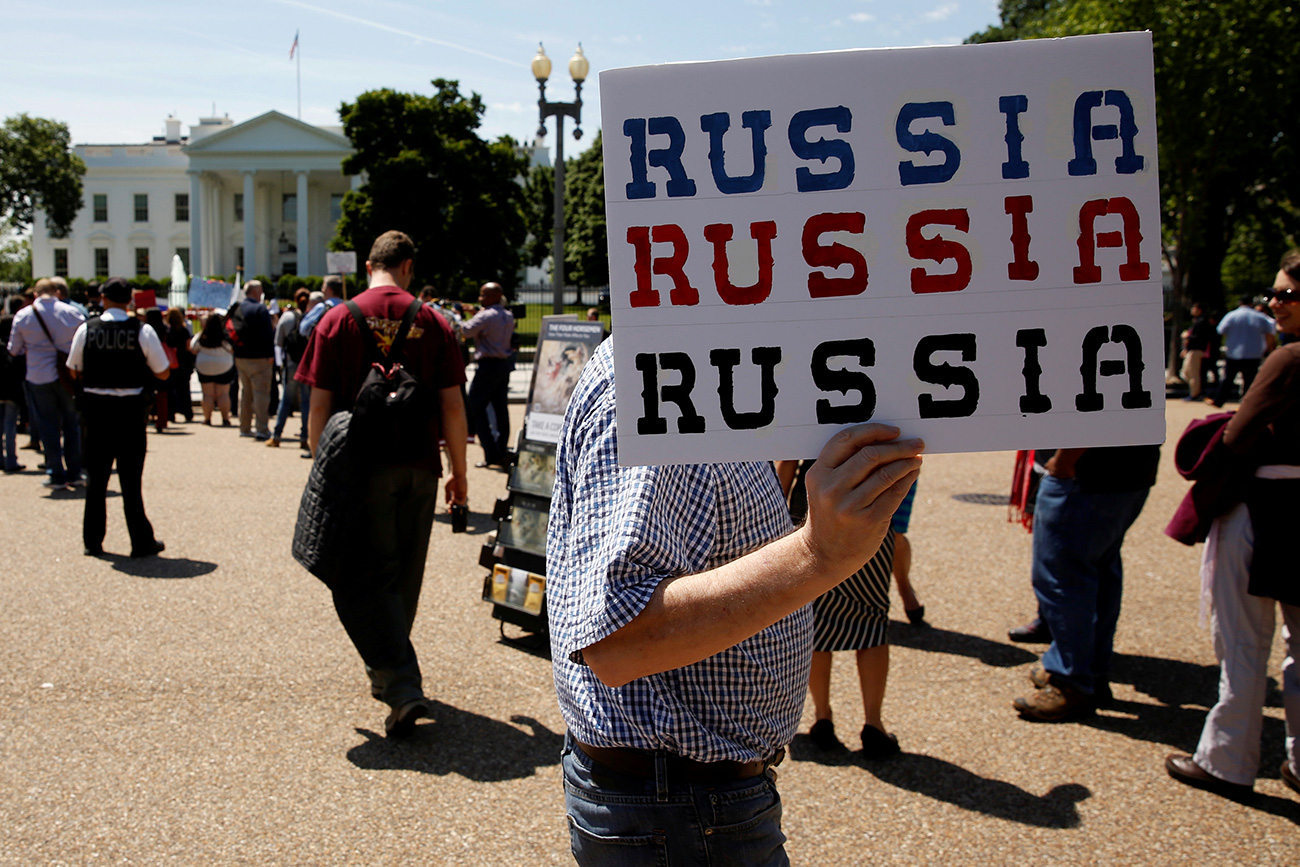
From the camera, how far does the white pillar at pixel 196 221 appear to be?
7138cm

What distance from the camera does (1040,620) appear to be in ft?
19.2

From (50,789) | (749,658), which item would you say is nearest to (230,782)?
(50,789)

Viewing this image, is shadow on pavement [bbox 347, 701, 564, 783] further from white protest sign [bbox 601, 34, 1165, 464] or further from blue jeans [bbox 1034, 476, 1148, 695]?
white protest sign [bbox 601, 34, 1165, 464]

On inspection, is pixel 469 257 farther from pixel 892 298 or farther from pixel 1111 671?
pixel 892 298

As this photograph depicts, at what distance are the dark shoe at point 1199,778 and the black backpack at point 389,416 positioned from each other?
11.1 ft

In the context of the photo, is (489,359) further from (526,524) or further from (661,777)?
(661,777)

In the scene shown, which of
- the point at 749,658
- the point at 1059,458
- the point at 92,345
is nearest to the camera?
the point at 749,658

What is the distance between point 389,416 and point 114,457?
4.01m

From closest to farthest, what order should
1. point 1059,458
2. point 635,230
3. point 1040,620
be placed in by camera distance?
point 635,230 < point 1059,458 < point 1040,620

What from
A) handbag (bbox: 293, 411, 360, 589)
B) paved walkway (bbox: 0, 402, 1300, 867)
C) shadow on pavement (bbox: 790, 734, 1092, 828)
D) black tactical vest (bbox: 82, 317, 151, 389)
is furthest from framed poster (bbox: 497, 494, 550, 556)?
black tactical vest (bbox: 82, 317, 151, 389)

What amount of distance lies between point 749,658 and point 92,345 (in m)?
6.86

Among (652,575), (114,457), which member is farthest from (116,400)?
(652,575)

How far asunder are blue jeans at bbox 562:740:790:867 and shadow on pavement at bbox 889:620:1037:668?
13.3ft

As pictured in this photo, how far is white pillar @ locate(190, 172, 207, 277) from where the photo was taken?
7138cm
